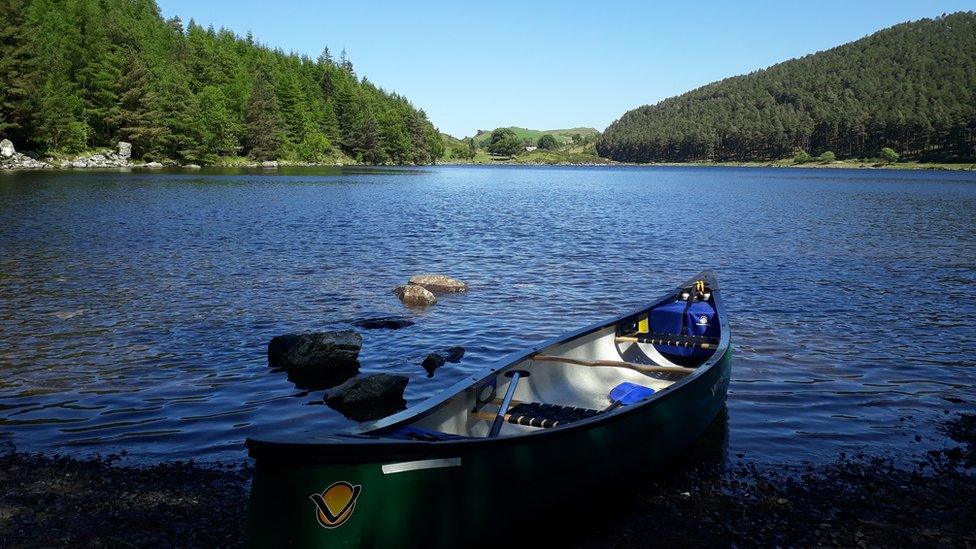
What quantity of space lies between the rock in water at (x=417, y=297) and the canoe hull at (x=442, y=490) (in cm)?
1233

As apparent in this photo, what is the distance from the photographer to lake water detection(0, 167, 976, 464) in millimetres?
10523

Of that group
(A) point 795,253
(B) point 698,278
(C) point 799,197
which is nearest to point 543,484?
(B) point 698,278

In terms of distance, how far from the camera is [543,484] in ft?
21.0

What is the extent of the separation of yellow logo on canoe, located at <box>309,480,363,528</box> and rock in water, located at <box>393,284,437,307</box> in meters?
14.1

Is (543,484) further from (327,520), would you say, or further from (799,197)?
(799,197)

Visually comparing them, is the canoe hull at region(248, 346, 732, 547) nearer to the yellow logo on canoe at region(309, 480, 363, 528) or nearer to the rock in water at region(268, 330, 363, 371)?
the yellow logo on canoe at region(309, 480, 363, 528)

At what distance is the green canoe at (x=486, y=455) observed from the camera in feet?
16.8

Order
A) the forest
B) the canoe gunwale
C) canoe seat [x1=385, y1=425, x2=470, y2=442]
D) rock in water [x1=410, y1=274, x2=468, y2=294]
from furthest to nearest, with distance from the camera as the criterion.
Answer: the forest → rock in water [x1=410, y1=274, x2=468, y2=294] → canoe seat [x1=385, y1=425, x2=470, y2=442] → the canoe gunwale

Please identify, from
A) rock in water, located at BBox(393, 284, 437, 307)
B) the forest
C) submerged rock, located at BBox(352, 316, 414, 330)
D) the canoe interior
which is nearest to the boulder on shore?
the forest

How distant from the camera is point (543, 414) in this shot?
8289mm

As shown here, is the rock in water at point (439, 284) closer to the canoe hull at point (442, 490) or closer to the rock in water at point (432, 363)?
the rock in water at point (432, 363)

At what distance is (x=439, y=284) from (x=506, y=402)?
13.3m

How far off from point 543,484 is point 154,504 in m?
4.44

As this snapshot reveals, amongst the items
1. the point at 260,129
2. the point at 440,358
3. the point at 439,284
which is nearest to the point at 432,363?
the point at 440,358
